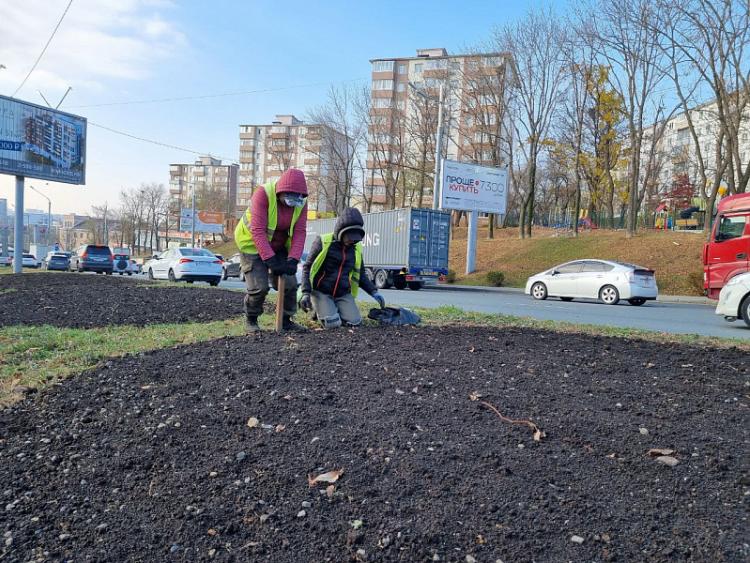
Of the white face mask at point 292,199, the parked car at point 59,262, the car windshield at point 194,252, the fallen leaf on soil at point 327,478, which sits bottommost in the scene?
the parked car at point 59,262

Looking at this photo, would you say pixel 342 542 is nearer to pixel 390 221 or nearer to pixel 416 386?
pixel 416 386

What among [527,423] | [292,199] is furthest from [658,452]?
[292,199]

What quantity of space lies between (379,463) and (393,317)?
3.90 metres

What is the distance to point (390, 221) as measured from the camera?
25.2 meters

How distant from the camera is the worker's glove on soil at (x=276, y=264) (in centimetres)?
580

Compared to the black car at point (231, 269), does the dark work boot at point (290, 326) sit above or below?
above

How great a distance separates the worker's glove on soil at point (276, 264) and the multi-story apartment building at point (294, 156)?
127ft

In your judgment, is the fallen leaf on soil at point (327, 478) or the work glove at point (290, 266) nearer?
the fallen leaf on soil at point (327, 478)

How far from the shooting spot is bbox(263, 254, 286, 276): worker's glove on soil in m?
5.80

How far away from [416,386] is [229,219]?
256 feet

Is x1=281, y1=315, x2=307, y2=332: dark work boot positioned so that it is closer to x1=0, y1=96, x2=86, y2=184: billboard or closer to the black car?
x1=0, y1=96, x2=86, y2=184: billboard

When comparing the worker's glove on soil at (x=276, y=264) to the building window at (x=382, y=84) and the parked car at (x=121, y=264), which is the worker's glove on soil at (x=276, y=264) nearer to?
the parked car at (x=121, y=264)

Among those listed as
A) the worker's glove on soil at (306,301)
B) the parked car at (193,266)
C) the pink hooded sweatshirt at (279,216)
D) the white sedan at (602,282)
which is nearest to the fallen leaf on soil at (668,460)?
the pink hooded sweatshirt at (279,216)

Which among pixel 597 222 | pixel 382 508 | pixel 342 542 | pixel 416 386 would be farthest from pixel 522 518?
pixel 597 222
